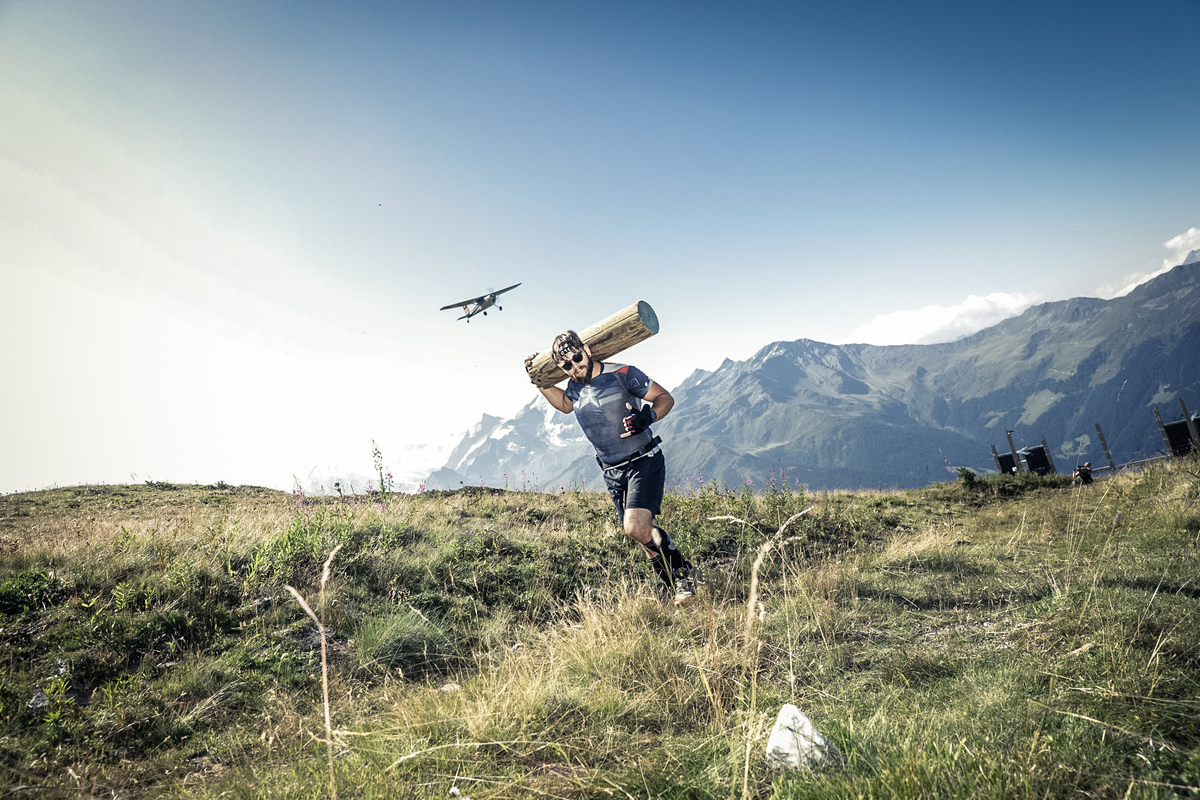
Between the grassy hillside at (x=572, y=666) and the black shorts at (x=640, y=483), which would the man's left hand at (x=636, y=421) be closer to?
the black shorts at (x=640, y=483)

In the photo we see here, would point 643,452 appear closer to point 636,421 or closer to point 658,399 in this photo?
point 636,421

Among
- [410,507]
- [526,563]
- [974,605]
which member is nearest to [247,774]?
[526,563]

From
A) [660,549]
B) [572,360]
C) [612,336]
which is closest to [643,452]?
[660,549]

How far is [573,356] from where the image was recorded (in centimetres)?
588

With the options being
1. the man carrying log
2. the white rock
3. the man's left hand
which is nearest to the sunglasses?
the man carrying log

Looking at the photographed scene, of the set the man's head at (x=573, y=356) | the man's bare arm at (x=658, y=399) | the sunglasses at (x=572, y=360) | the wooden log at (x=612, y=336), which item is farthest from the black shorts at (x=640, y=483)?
the wooden log at (x=612, y=336)

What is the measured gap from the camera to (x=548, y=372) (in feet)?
20.8

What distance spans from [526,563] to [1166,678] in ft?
18.5

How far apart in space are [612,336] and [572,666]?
3650 millimetres

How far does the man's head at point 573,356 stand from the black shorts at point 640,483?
1113 mm

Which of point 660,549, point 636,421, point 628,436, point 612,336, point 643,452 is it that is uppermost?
point 612,336

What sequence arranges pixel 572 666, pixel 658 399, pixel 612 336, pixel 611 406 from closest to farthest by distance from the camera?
pixel 572 666 → pixel 611 406 → pixel 658 399 → pixel 612 336

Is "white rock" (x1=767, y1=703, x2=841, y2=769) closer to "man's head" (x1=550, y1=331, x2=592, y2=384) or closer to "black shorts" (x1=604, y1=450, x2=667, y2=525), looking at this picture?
"black shorts" (x1=604, y1=450, x2=667, y2=525)

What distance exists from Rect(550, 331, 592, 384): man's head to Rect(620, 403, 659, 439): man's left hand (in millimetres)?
642
